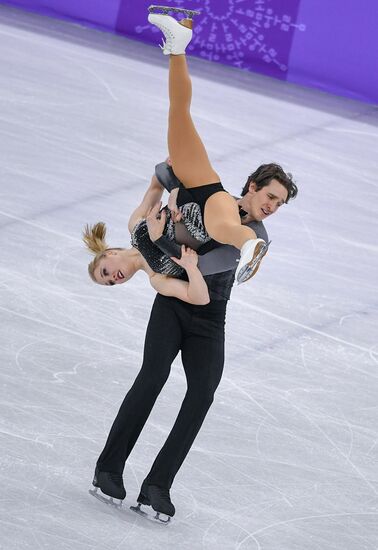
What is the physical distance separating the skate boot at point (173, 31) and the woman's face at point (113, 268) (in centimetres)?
80

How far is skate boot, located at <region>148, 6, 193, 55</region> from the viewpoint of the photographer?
4.00m

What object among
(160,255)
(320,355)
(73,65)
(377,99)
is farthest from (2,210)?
(377,99)

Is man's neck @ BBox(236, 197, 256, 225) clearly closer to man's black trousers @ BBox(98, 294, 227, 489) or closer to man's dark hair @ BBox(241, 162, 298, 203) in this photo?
man's dark hair @ BBox(241, 162, 298, 203)

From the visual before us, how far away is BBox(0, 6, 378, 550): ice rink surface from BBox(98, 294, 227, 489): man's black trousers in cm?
28

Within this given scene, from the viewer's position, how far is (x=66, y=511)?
14.1 feet

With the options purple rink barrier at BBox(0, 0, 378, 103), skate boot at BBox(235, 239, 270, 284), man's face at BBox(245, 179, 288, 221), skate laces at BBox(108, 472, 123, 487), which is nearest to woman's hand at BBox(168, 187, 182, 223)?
man's face at BBox(245, 179, 288, 221)

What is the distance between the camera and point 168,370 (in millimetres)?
4262

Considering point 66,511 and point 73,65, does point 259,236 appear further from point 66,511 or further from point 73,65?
point 73,65

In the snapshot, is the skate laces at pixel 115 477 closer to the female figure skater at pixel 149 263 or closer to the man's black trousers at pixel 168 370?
the man's black trousers at pixel 168 370

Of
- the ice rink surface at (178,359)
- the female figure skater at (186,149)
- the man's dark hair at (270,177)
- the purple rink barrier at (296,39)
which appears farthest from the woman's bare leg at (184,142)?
the purple rink barrier at (296,39)

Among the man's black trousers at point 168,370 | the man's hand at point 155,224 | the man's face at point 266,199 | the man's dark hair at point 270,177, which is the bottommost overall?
the man's black trousers at point 168,370

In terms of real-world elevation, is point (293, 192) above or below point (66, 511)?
above

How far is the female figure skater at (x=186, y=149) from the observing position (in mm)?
3996

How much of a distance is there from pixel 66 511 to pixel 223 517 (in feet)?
2.04
